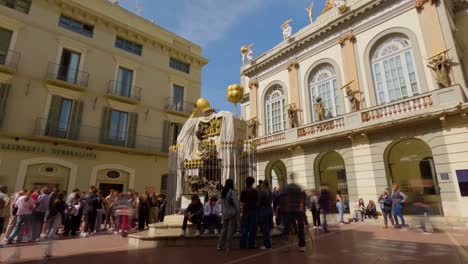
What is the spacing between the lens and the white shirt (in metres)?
7.69

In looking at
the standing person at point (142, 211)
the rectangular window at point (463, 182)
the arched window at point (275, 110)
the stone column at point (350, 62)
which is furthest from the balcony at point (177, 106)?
the rectangular window at point (463, 182)

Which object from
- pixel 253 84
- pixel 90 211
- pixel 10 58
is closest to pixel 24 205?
pixel 90 211

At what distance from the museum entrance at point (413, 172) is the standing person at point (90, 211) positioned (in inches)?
510

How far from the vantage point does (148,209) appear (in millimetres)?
10234

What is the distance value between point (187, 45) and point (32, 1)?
38.7 ft

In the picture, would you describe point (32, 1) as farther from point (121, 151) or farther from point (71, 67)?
point (121, 151)

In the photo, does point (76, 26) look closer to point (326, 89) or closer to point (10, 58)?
point (10, 58)

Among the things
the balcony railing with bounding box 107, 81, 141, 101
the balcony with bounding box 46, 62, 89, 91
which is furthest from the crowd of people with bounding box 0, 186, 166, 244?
the balcony railing with bounding box 107, 81, 141, 101

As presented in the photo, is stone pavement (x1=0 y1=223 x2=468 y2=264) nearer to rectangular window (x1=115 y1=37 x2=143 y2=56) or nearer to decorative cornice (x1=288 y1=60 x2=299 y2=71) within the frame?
decorative cornice (x1=288 y1=60 x2=299 y2=71)

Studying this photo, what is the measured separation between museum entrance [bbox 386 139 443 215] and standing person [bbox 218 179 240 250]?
9.91 metres

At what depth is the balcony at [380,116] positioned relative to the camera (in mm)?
11156

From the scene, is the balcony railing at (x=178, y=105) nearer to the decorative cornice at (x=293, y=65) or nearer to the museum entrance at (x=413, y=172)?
the decorative cornice at (x=293, y=65)

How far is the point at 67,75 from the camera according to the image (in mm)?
17344

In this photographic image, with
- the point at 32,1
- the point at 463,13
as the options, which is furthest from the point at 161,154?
the point at 463,13
